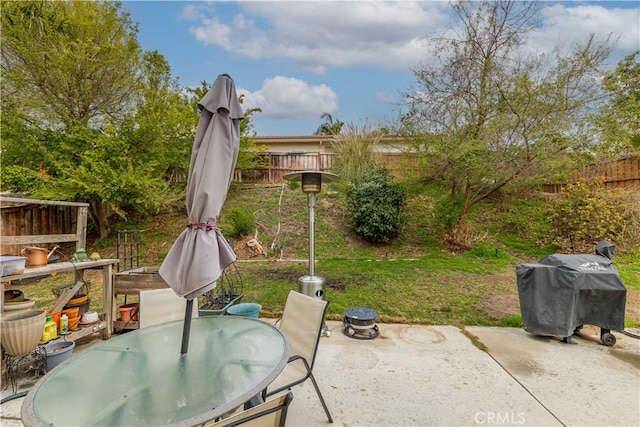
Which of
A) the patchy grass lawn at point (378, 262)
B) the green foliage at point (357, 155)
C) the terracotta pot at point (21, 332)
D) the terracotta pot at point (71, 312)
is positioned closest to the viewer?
the terracotta pot at point (21, 332)

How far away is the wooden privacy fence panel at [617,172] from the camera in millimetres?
7520

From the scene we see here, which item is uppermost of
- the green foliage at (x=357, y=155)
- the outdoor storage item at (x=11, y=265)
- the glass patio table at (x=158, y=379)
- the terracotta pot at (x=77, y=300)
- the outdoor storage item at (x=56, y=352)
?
the green foliage at (x=357, y=155)

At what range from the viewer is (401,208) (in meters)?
8.15

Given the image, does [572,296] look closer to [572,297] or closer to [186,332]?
[572,297]

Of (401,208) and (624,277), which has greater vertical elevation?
(401,208)

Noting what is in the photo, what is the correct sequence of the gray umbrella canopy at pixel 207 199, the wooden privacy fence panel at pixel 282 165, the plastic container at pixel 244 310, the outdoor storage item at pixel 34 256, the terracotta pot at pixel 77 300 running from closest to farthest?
the gray umbrella canopy at pixel 207 199 < the outdoor storage item at pixel 34 256 < the terracotta pot at pixel 77 300 < the plastic container at pixel 244 310 < the wooden privacy fence panel at pixel 282 165

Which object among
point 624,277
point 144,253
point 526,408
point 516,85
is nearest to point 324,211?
point 144,253

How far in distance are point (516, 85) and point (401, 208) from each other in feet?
11.8

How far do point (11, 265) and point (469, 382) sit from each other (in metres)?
3.99

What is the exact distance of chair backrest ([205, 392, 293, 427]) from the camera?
118 cm

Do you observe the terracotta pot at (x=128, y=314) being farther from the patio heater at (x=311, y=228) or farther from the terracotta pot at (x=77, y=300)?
the patio heater at (x=311, y=228)

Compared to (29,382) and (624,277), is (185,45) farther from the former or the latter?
(624,277)
